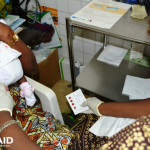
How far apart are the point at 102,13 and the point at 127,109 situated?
0.61 metres

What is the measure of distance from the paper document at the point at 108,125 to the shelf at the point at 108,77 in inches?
11.4

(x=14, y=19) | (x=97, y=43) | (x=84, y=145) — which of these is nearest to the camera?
(x=84, y=145)

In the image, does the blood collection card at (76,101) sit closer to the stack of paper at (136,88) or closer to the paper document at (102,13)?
the stack of paper at (136,88)

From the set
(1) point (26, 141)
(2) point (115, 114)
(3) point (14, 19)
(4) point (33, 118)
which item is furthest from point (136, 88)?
(3) point (14, 19)

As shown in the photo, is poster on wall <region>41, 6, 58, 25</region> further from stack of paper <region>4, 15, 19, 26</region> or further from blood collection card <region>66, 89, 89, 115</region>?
blood collection card <region>66, 89, 89, 115</region>

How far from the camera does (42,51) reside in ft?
6.52

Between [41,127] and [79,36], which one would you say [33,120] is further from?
[79,36]

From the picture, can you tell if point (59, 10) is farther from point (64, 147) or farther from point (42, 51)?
point (64, 147)

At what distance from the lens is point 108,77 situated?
1.50 metres

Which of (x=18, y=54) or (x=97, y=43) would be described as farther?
(x=97, y=43)

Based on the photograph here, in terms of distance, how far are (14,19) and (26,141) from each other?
1.13 meters

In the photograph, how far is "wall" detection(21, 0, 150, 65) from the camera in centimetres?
167

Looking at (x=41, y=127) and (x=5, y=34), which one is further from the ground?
(x=5, y=34)

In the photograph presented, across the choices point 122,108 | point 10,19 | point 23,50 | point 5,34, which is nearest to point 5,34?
point 5,34
